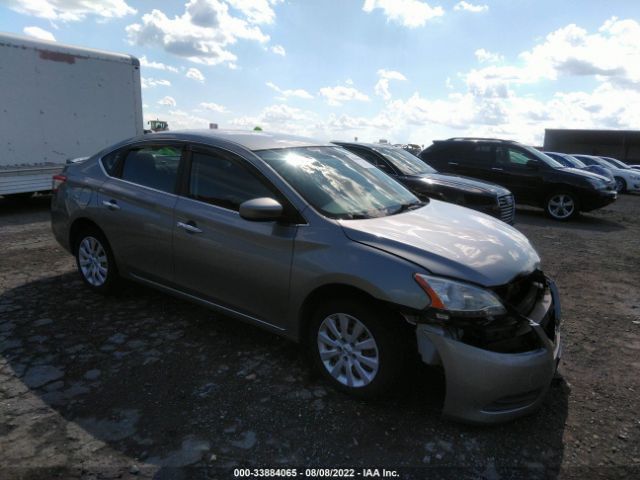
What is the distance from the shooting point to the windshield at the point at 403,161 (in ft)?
26.7

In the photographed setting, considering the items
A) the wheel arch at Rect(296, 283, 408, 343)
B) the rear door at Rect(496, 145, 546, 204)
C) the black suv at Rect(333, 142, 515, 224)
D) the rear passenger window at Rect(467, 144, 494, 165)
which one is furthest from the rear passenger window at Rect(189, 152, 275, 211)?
the rear door at Rect(496, 145, 546, 204)

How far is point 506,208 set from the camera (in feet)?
25.0

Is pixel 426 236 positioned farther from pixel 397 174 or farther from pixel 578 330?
pixel 397 174

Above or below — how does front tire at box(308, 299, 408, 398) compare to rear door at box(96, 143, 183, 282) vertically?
below

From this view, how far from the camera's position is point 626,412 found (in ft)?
9.93

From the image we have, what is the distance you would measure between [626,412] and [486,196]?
15.5 ft

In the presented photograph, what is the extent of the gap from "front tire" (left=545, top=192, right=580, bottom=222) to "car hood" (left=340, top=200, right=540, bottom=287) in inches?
323

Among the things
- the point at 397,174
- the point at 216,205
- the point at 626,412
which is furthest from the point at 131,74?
the point at 626,412

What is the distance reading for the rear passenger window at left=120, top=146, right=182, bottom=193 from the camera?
4.00 meters

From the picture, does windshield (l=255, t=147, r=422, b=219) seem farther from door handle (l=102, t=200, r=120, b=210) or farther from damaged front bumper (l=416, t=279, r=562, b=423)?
door handle (l=102, t=200, r=120, b=210)

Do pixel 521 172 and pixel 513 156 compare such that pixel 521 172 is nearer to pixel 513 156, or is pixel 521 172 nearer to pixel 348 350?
pixel 513 156

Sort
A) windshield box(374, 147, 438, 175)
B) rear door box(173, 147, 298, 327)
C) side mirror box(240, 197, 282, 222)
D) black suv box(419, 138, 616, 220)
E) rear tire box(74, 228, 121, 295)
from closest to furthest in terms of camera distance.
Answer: side mirror box(240, 197, 282, 222), rear door box(173, 147, 298, 327), rear tire box(74, 228, 121, 295), windshield box(374, 147, 438, 175), black suv box(419, 138, 616, 220)

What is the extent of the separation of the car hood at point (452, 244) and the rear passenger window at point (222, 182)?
0.78m

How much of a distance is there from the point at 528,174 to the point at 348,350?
9.37 meters
